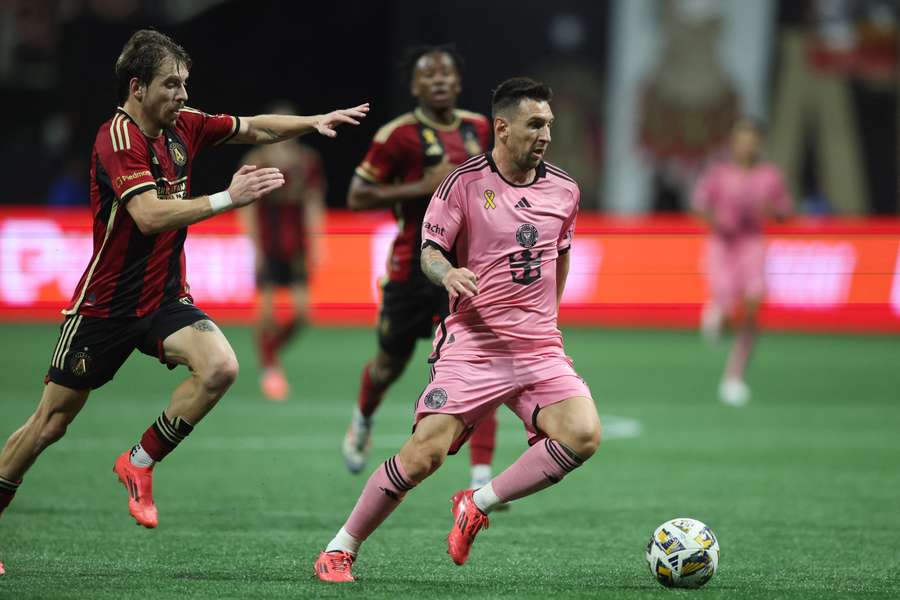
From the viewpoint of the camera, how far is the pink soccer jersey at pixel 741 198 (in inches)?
589

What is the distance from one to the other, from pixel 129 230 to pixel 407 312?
9.82 feet

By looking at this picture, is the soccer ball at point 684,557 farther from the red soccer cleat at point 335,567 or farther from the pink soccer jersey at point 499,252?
the red soccer cleat at point 335,567

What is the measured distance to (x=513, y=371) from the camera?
263 inches

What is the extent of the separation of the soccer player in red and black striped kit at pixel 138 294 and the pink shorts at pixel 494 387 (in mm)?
971

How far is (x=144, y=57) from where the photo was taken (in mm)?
6605

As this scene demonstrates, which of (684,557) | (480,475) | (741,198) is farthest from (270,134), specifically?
(741,198)

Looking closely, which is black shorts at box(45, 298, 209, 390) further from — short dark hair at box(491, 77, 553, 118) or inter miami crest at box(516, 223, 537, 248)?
short dark hair at box(491, 77, 553, 118)

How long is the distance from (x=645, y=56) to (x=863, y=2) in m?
4.08

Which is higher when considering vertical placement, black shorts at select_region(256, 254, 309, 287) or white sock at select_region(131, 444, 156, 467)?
white sock at select_region(131, 444, 156, 467)

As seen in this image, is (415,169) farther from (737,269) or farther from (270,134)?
(737,269)

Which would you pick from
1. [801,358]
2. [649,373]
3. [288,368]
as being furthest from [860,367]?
[288,368]

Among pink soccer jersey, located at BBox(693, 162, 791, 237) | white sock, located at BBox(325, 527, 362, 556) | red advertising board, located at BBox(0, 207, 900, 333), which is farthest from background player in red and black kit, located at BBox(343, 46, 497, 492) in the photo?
red advertising board, located at BBox(0, 207, 900, 333)

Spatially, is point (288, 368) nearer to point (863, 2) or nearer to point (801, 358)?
point (801, 358)

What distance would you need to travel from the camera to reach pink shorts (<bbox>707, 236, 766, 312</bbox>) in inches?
578
